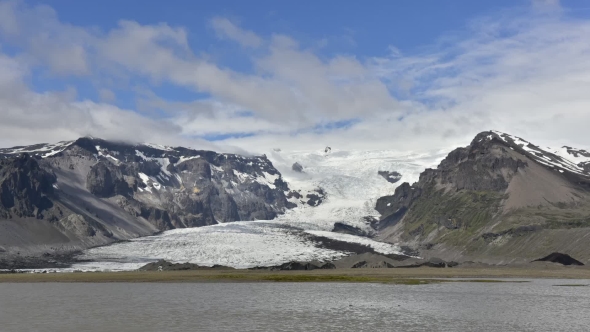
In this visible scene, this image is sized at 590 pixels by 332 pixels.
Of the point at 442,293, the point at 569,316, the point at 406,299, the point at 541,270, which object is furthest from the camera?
the point at 541,270

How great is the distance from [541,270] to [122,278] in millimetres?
109337

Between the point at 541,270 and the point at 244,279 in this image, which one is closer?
the point at 244,279

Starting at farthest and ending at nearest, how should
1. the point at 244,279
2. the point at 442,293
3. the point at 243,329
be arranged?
the point at 244,279
the point at 442,293
the point at 243,329

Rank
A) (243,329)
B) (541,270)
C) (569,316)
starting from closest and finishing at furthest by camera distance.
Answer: (243,329)
(569,316)
(541,270)

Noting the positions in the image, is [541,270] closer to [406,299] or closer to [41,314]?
[406,299]

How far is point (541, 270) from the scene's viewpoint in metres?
190

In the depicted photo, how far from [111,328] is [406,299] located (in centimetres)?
4421

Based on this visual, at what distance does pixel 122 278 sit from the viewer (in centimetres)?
15912

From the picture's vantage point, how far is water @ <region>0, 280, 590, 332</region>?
214 feet

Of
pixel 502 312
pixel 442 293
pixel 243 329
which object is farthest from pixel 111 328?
pixel 442 293

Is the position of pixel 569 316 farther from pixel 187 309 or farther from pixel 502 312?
pixel 187 309

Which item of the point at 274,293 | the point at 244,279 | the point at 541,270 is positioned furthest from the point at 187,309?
the point at 541,270

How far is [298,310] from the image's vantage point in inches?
3125

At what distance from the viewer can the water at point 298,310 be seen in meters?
65.2
